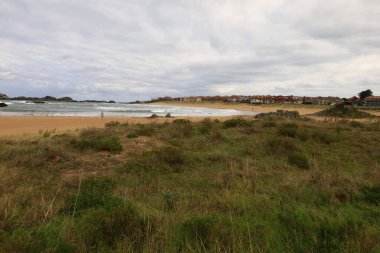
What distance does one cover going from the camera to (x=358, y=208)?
5023 mm

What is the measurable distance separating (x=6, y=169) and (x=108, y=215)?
14.7 feet

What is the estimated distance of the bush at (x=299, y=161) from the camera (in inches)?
334

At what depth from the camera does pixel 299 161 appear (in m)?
8.73

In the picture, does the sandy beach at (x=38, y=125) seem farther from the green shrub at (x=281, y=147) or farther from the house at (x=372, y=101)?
the house at (x=372, y=101)

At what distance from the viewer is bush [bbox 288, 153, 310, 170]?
8.48 metres

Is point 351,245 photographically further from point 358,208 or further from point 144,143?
point 144,143

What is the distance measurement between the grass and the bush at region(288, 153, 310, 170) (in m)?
0.03

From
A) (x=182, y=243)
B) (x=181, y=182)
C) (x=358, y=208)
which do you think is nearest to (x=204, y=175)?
(x=181, y=182)

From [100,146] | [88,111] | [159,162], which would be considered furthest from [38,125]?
[88,111]

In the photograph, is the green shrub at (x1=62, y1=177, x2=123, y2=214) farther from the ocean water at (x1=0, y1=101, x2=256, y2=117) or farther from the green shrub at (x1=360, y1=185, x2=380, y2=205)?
the ocean water at (x1=0, y1=101, x2=256, y2=117)

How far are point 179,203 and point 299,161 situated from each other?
200 inches

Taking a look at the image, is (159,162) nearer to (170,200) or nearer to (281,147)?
(170,200)

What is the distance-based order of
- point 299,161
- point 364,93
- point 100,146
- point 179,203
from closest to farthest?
point 179,203, point 299,161, point 100,146, point 364,93

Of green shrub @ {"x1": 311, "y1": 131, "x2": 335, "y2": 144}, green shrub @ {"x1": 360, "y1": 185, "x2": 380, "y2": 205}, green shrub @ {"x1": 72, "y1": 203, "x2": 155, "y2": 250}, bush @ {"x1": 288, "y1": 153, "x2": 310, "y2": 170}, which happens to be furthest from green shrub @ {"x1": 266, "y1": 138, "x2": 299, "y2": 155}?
green shrub @ {"x1": 72, "y1": 203, "x2": 155, "y2": 250}
